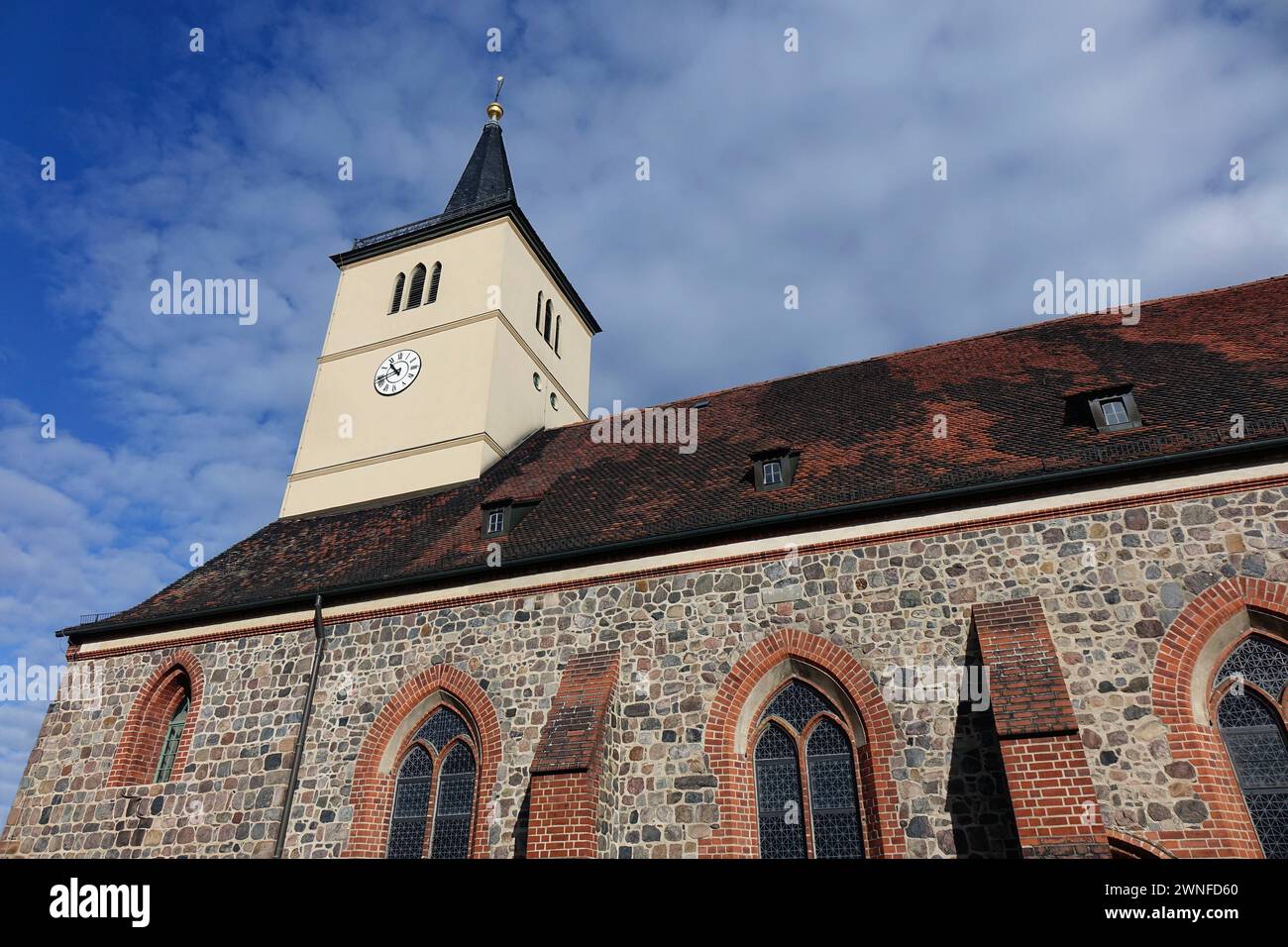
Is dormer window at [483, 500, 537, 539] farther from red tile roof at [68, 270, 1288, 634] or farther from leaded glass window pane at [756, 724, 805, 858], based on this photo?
leaded glass window pane at [756, 724, 805, 858]

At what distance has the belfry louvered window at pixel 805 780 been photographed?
359 inches

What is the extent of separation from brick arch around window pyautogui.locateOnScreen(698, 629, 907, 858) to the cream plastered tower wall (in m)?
8.65

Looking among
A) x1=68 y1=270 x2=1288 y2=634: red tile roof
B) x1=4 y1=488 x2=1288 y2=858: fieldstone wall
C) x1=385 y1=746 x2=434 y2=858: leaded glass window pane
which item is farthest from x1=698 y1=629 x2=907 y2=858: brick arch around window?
x1=385 y1=746 x2=434 y2=858: leaded glass window pane

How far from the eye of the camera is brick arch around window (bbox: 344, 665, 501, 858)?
35.0 feet

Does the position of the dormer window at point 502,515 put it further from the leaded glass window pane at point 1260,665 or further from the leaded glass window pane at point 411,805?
the leaded glass window pane at point 1260,665

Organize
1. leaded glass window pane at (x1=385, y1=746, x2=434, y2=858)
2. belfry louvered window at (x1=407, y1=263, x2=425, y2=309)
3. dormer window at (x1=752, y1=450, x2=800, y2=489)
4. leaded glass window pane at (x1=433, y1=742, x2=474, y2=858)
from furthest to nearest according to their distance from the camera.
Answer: belfry louvered window at (x1=407, y1=263, x2=425, y2=309) → dormer window at (x1=752, y1=450, x2=800, y2=489) → leaded glass window pane at (x1=385, y1=746, x2=434, y2=858) → leaded glass window pane at (x1=433, y1=742, x2=474, y2=858)

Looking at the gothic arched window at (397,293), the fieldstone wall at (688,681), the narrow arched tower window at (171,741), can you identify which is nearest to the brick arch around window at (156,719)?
the narrow arched tower window at (171,741)

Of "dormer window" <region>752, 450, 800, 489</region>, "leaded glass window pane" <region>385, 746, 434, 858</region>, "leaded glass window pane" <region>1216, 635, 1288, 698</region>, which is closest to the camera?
"leaded glass window pane" <region>1216, 635, 1288, 698</region>

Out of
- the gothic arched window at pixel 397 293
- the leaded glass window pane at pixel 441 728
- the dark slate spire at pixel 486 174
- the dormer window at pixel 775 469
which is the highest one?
the dark slate spire at pixel 486 174

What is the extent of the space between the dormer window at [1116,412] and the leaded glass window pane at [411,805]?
403 inches

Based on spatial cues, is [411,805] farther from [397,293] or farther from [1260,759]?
[397,293]
